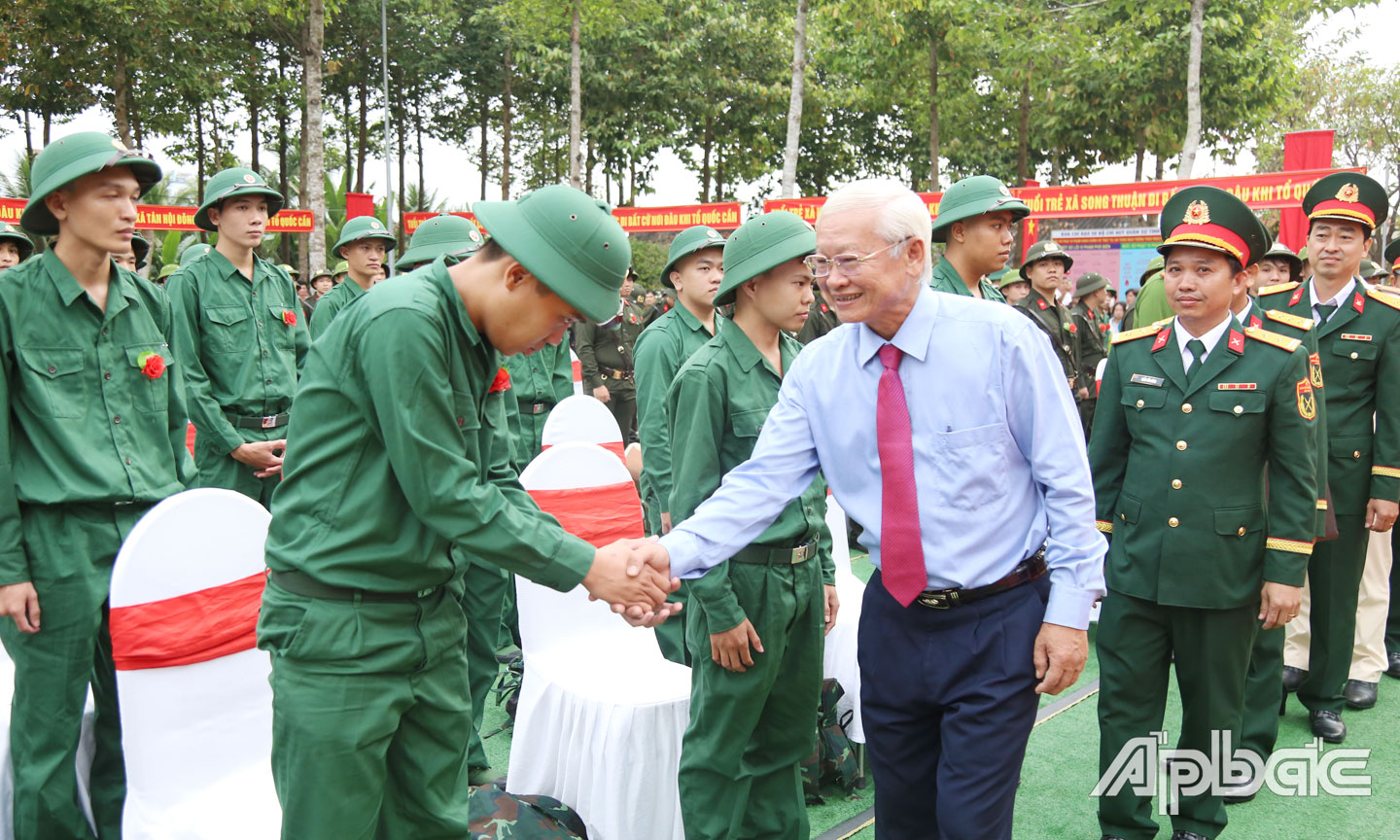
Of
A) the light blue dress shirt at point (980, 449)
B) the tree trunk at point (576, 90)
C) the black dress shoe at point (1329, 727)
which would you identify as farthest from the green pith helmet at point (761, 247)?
the tree trunk at point (576, 90)

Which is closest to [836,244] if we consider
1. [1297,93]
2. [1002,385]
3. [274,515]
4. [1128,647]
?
[1002,385]

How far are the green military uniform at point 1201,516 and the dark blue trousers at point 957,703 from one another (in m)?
1.11

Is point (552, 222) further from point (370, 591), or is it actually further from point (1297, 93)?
point (1297, 93)

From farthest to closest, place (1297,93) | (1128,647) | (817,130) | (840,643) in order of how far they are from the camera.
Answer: (817,130) < (1297,93) < (840,643) < (1128,647)

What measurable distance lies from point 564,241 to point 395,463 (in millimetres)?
538

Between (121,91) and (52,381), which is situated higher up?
(121,91)

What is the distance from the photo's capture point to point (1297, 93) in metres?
27.9

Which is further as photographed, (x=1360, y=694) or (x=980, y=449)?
(x=1360, y=694)

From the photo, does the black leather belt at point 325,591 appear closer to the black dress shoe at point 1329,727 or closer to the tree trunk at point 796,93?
the black dress shoe at point 1329,727

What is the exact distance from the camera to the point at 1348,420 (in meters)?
4.25

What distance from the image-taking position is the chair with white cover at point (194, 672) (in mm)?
2463

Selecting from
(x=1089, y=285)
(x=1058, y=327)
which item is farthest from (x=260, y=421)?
(x=1089, y=285)

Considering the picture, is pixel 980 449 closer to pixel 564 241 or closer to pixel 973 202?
pixel 564 241

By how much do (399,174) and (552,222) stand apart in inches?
1170
